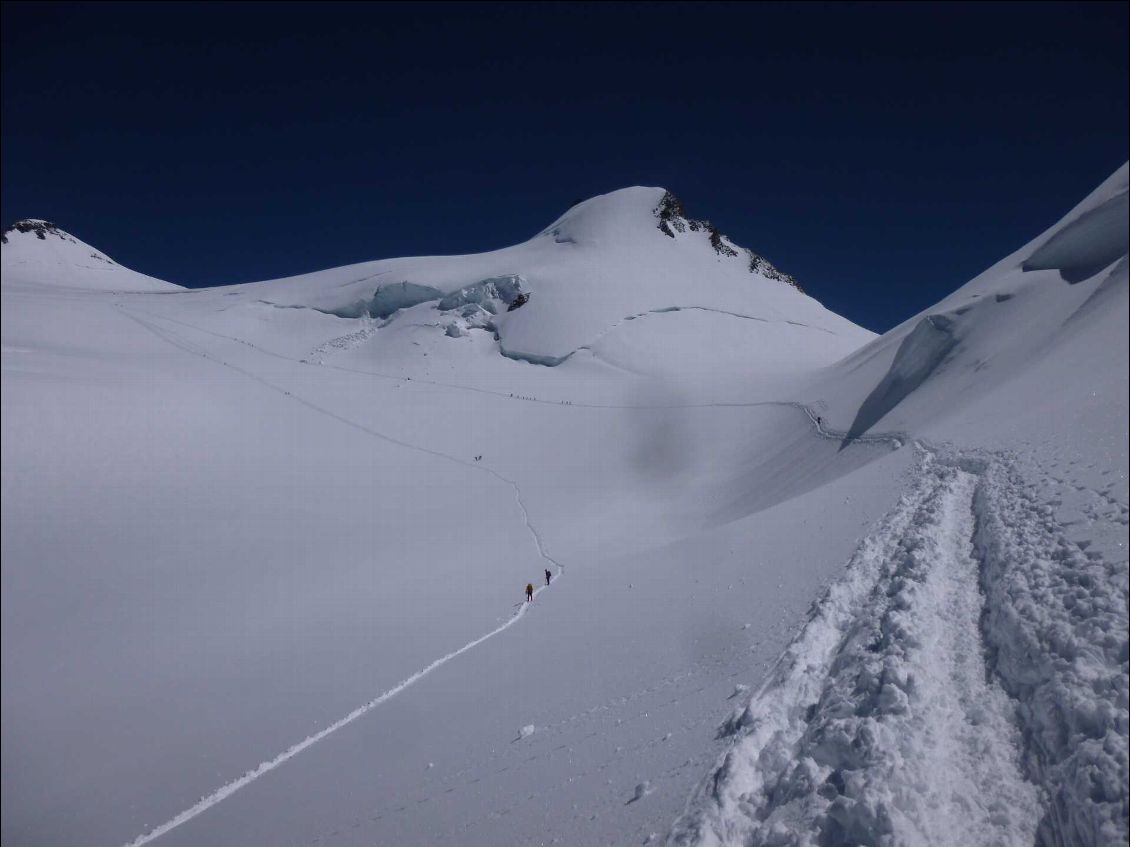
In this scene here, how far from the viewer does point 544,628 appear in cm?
832

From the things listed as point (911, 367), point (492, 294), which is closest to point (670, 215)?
point (492, 294)

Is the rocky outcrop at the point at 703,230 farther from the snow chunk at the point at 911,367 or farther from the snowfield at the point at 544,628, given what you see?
the snowfield at the point at 544,628

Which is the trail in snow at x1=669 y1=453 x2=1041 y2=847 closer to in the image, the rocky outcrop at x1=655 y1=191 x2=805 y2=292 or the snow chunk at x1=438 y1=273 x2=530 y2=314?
the snow chunk at x1=438 y1=273 x2=530 y2=314

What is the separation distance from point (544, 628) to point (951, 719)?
18.8 feet

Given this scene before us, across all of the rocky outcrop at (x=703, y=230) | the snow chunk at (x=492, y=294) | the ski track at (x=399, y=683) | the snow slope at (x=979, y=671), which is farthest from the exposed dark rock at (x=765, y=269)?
the snow slope at (x=979, y=671)

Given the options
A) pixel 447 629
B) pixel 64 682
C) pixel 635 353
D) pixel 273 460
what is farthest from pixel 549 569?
pixel 635 353

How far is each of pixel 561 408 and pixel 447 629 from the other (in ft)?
66.7

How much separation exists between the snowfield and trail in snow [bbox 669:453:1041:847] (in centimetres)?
2

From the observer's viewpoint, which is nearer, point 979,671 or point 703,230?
point 979,671

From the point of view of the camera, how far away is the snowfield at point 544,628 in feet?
10.6

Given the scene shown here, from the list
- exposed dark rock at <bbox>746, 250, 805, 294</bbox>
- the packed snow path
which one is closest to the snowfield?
the packed snow path

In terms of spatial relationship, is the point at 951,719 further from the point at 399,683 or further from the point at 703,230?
the point at 703,230

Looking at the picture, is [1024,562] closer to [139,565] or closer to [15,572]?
[15,572]

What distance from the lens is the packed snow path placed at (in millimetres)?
2686
